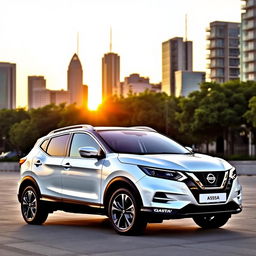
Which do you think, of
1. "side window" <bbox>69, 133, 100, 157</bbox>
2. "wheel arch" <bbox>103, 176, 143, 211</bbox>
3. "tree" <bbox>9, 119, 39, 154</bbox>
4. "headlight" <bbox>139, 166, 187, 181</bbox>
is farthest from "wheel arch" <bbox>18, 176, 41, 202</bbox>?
"tree" <bbox>9, 119, 39, 154</bbox>

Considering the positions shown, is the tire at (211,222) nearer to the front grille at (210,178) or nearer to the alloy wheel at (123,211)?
the front grille at (210,178)

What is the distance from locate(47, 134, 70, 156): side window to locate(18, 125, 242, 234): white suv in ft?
0.06

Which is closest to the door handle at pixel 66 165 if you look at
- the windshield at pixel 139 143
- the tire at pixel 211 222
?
the windshield at pixel 139 143

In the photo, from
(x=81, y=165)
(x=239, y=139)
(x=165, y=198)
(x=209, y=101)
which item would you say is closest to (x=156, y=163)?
(x=165, y=198)

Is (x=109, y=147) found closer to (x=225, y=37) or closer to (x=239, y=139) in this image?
(x=239, y=139)

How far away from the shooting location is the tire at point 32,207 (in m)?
12.9

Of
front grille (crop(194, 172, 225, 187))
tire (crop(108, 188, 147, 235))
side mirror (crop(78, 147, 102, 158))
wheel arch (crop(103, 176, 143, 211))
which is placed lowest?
tire (crop(108, 188, 147, 235))

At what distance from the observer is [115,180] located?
11.3 m

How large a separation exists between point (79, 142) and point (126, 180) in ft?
5.58

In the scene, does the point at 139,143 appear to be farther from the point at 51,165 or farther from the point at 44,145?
the point at 44,145

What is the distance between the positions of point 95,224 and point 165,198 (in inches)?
98.9

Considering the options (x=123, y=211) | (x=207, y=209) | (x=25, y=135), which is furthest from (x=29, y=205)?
(x=25, y=135)

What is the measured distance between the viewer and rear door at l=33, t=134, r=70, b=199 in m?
12.6

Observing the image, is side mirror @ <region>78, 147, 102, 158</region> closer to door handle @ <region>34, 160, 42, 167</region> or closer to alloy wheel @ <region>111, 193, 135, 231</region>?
alloy wheel @ <region>111, 193, 135, 231</region>
